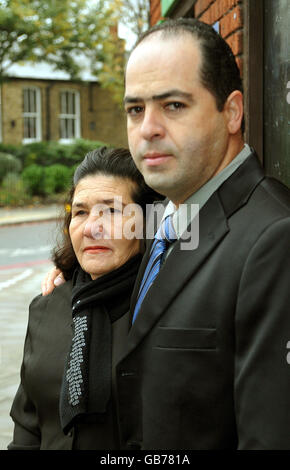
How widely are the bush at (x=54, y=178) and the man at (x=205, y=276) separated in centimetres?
2128

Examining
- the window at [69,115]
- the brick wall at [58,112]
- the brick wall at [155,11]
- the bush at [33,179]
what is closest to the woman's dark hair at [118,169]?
the brick wall at [155,11]

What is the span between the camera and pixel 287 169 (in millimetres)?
2967

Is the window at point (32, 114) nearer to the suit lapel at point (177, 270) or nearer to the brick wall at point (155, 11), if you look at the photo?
the brick wall at point (155, 11)

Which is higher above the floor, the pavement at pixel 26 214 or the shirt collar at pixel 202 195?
the pavement at pixel 26 214

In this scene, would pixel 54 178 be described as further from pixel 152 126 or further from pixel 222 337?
pixel 222 337

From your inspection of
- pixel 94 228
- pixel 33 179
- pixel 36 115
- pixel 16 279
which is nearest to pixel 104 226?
pixel 94 228

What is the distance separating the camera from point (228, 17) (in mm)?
3770

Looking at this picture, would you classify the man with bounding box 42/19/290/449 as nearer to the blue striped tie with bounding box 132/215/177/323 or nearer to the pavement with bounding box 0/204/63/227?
the blue striped tie with bounding box 132/215/177/323

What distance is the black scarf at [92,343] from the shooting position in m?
1.90

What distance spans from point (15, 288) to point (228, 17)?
21.1 ft

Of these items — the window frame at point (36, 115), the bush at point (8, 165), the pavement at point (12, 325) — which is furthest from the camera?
the window frame at point (36, 115)

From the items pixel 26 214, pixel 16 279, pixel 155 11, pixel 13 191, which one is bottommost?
pixel 16 279

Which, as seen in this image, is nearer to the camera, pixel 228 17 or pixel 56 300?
pixel 56 300
